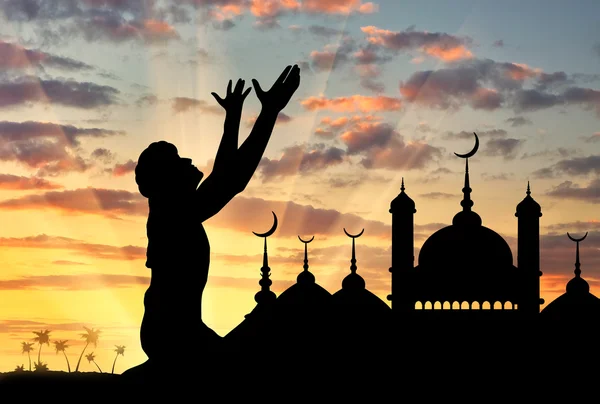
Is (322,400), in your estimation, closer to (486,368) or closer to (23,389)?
(486,368)

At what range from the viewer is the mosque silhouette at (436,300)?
42.6 m

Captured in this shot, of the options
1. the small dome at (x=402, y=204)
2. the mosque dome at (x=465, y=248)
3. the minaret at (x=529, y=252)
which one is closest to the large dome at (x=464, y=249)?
the mosque dome at (x=465, y=248)

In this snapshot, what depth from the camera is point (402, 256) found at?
46188 mm

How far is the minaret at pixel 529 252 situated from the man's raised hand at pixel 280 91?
37.6 metres

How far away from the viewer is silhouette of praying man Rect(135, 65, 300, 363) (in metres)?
9.11

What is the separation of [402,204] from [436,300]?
434 centimetres

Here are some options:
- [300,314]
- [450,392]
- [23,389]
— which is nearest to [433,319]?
[300,314]

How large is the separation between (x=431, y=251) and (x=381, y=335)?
5.35 m

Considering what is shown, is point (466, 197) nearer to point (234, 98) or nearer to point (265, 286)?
point (265, 286)

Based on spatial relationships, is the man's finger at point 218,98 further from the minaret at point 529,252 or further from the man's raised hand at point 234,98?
the minaret at point 529,252

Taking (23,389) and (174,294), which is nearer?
(174,294)

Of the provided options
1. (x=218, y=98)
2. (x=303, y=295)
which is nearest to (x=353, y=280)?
(x=303, y=295)

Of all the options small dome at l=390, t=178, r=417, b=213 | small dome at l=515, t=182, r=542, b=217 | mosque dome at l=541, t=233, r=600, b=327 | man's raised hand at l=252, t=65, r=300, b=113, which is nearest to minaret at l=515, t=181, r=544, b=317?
small dome at l=515, t=182, r=542, b=217

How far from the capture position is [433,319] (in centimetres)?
4603
